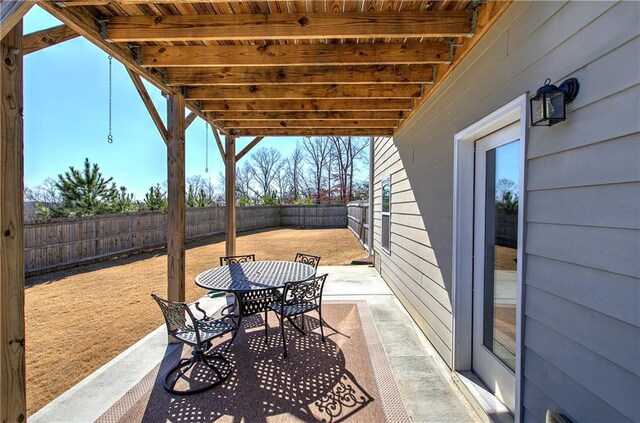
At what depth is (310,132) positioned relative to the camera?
5.51 meters

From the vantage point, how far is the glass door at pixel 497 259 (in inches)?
79.9

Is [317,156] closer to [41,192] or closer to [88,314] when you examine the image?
[41,192]

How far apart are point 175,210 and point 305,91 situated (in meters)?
2.11

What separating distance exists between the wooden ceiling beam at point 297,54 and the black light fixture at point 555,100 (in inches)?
58.9

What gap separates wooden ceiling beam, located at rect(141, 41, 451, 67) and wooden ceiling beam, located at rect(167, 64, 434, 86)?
1.15 feet

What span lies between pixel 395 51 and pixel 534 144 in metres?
1.66

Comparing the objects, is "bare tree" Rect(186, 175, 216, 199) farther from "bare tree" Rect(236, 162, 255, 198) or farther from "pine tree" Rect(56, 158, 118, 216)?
"pine tree" Rect(56, 158, 118, 216)

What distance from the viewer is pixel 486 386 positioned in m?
2.36

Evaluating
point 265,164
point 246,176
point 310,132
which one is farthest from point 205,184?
point 310,132

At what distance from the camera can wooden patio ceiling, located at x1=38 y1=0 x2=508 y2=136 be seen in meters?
2.23

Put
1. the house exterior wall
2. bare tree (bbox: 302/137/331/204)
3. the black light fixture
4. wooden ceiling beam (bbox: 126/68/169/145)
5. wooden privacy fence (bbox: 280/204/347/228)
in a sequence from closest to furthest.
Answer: the house exterior wall → the black light fixture → wooden ceiling beam (bbox: 126/68/169/145) → wooden privacy fence (bbox: 280/204/347/228) → bare tree (bbox: 302/137/331/204)

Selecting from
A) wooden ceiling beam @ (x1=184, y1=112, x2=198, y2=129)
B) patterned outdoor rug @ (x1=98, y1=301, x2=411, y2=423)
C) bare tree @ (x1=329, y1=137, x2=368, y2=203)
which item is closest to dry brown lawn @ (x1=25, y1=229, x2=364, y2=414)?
patterned outdoor rug @ (x1=98, y1=301, x2=411, y2=423)

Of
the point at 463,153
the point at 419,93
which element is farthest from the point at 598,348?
the point at 419,93

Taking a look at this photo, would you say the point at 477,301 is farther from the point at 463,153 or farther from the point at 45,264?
the point at 45,264
